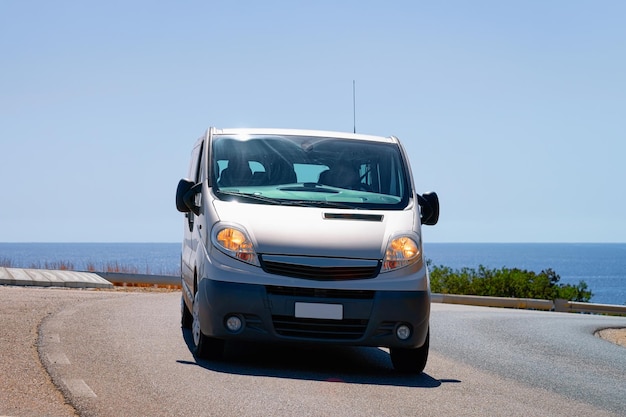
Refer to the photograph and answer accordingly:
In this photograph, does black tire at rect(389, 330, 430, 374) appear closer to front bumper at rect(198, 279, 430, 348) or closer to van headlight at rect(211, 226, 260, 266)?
front bumper at rect(198, 279, 430, 348)

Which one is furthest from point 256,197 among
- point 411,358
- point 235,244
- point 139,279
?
point 139,279

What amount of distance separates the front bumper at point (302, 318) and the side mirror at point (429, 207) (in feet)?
3.71

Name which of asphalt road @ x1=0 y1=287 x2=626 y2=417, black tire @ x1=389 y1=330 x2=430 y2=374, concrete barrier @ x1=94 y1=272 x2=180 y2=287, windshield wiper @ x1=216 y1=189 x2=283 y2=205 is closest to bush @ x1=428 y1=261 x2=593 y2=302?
concrete barrier @ x1=94 y1=272 x2=180 y2=287

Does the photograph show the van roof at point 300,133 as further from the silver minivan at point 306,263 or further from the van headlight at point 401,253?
the van headlight at point 401,253

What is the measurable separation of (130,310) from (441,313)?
743 cm

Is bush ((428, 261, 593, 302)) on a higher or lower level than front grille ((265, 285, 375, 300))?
lower

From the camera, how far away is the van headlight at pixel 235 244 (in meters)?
8.90

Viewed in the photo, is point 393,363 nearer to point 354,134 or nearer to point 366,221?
point 366,221

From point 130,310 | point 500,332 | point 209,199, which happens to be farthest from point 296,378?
point 500,332

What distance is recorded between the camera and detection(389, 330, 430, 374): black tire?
372 inches

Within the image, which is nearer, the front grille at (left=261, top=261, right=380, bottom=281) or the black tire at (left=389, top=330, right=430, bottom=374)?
the front grille at (left=261, top=261, right=380, bottom=281)

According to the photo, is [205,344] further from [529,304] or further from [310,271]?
[529,304]

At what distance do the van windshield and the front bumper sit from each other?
967 mm

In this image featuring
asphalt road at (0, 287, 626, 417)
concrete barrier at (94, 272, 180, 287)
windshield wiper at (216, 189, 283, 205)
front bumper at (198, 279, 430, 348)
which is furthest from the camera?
concrete barrier at (94, 272, 180, 287)
